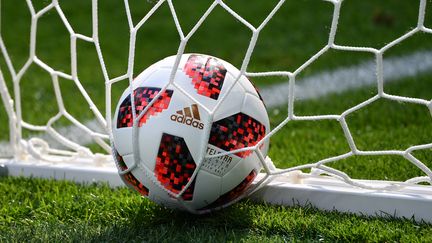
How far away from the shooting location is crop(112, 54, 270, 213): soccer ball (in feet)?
9.28

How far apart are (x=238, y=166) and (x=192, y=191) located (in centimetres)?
20

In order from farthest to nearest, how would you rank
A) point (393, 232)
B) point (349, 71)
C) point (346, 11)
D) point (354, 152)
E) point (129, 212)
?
point (346, 11) < point (349, 71) < point (129, 212) < point (354, 152) < point (393, 232)

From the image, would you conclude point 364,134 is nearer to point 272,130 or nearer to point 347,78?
point 272,130

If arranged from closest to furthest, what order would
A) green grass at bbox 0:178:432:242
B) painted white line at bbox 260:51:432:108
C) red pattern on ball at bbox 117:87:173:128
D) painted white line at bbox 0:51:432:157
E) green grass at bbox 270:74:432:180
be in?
green grass at bbox 0:178:432:242, red pattern on ball at bbox 117:87:173:128, green grass at bbox 270:74:432:180, painted white line at bbox 0:51:432:157, painted white line at bbox 260:51:432:108

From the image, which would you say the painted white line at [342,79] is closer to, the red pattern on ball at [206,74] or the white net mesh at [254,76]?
the white net mesh at [254,76]

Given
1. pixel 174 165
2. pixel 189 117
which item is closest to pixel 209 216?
pixel 174 165

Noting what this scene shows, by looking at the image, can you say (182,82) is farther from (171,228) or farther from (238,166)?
(171,228)

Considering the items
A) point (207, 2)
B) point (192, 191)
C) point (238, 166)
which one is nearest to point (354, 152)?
point (238, 166)

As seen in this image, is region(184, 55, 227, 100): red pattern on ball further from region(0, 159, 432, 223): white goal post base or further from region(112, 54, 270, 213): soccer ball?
region(0, 159, 432, 223): white goal post base

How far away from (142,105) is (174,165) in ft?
0.90

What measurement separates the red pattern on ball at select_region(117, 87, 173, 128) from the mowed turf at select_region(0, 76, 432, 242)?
1.37 ft

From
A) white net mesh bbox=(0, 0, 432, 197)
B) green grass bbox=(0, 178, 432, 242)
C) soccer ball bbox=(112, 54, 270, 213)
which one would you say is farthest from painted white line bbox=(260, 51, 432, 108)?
soccer ball bbox=(112, 54, 270, 213)

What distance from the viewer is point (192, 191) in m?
2.87

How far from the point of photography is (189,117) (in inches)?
111
